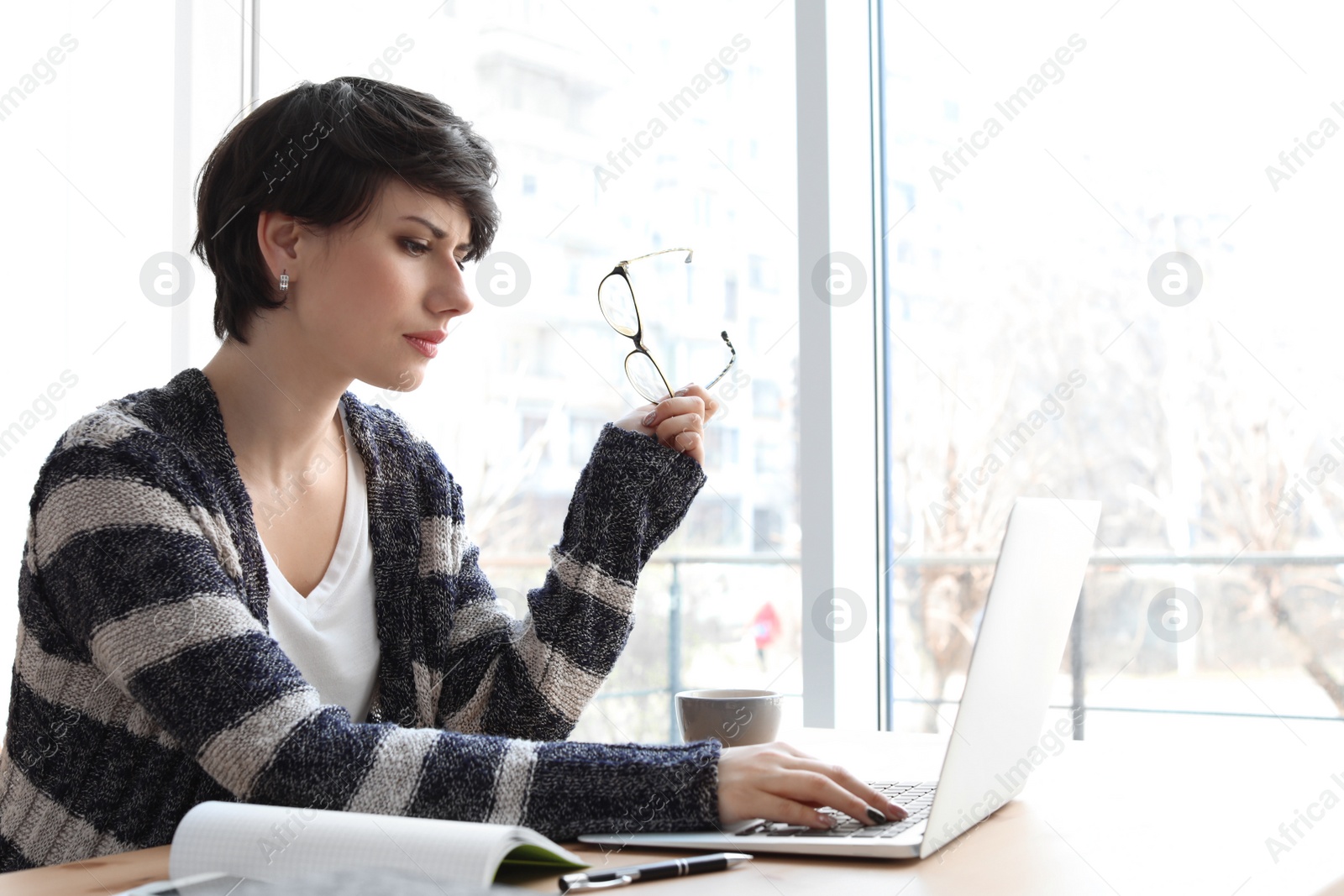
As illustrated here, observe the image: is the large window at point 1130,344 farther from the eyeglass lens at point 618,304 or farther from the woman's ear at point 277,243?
the woman's ear at point 277,243

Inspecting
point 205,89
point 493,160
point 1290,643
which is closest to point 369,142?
point 493,160

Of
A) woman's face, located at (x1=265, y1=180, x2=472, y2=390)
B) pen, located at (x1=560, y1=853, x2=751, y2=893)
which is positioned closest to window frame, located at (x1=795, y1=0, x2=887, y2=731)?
woman's face, located at (x1=265, y1=180, x2=472, y2=390)

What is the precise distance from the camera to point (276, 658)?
2.72 feet

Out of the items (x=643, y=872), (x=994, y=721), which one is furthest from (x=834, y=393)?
(x=643, y=872)

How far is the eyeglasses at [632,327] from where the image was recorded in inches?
45.2

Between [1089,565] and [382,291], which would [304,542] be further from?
[1089,565]

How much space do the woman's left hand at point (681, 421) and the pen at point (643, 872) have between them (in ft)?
1.79

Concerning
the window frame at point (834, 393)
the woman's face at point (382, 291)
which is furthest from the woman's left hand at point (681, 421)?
the window frame at point (834, 393)

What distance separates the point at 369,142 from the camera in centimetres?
115

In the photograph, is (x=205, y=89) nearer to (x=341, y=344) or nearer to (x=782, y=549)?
(x=341, y=344)

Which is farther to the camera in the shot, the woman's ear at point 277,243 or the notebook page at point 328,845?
the woman's ear at point 277,243

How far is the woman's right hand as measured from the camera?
733 mm

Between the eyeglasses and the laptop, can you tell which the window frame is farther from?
the laptop

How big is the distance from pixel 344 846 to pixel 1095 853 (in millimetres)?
468
